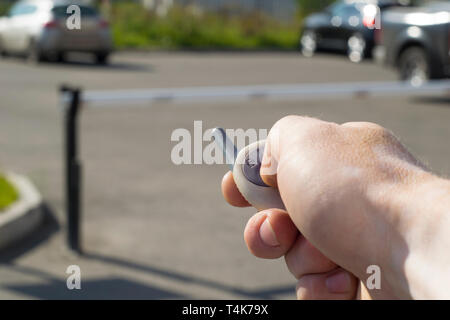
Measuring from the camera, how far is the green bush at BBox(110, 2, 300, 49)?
84.2 feet

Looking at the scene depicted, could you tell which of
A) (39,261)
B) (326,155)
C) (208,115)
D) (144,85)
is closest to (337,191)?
(326,155)

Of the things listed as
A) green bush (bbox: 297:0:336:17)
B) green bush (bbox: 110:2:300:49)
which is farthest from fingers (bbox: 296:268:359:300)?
green bush (bbox: 297:0:336:17)

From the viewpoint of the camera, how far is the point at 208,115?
11.0 m

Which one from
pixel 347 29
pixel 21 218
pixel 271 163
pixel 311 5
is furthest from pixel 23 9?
pixel 271 163

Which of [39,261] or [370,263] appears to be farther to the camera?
[39,261]

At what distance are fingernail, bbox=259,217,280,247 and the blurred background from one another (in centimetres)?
20

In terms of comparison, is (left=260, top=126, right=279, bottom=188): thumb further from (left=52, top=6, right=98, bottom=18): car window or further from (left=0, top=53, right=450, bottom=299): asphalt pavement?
(left=52, top=6, right=98, bottom=18): car window

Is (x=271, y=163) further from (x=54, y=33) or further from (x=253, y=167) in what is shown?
(x=54, y=33)

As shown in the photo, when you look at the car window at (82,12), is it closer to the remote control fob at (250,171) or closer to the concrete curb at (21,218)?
the concrete curb at (21,218)

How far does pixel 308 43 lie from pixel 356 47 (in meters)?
2.11

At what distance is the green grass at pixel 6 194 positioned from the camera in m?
5.70

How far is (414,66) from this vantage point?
1273cm
